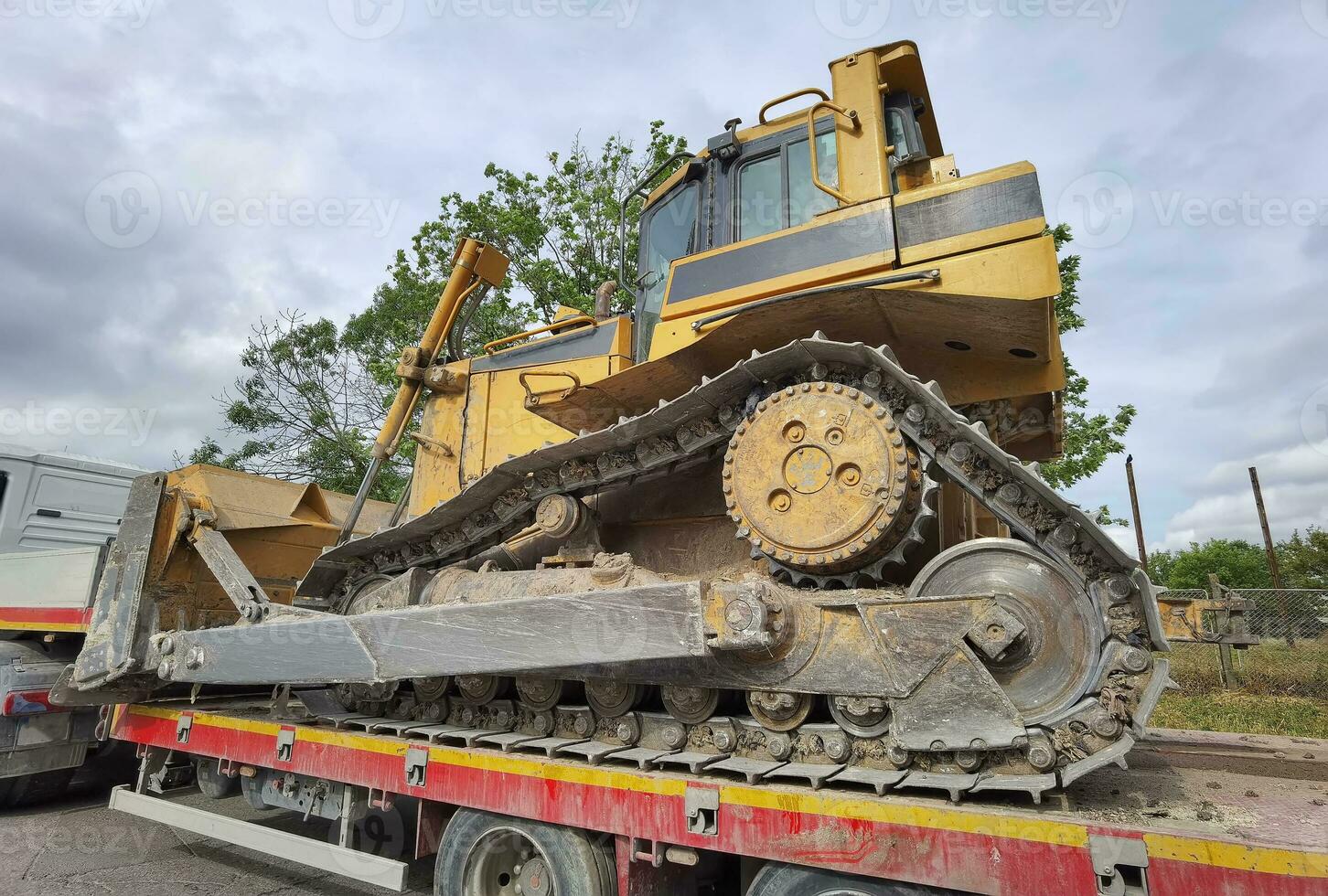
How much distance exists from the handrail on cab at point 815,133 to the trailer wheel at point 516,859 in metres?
3.48

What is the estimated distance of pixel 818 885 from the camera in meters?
3.12

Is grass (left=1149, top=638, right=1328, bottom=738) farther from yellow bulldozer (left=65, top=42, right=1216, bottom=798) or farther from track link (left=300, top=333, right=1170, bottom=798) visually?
track link (left=300, top=333, right=1170, bottom=798)

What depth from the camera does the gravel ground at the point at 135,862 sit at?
17.6 feet

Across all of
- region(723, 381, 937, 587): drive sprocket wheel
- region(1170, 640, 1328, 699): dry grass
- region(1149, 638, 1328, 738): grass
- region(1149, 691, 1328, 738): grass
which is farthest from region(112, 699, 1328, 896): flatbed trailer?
region(1170, 640, 1328, 699): dry grass

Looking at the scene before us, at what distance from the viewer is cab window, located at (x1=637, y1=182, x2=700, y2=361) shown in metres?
5.27

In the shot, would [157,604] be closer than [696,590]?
No

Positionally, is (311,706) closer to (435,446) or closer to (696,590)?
(435,446)

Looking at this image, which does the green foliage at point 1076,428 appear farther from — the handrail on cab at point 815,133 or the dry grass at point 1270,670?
the handrail on cab at point 815,133

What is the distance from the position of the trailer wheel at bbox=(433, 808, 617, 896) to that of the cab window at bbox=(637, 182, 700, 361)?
3005 millimetres

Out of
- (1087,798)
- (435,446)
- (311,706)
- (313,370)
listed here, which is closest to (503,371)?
(435,446)

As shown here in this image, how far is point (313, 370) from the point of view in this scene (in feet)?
74.0

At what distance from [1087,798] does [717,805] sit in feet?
4.89

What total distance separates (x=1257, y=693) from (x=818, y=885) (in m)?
12.0

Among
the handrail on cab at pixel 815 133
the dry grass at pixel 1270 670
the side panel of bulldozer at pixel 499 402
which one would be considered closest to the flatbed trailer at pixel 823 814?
the side panel of bulldozer at pixel 499 402
